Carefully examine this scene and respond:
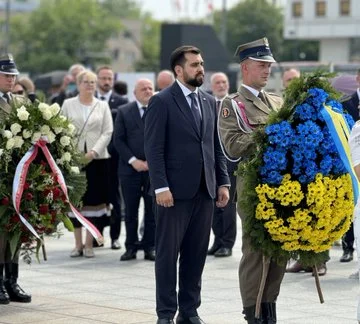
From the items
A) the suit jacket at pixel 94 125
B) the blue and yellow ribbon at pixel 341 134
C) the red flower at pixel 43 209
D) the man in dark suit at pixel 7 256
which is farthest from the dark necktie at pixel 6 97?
the blue and yellow ribbon at pixel 341 134

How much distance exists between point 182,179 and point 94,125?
502 centimetres

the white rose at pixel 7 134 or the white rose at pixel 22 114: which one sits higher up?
the white rose at pixel 22 114

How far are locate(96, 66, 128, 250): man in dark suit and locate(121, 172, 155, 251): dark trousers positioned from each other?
27.5 inches

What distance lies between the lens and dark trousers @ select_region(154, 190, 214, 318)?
939cm

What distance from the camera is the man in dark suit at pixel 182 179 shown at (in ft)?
30.7

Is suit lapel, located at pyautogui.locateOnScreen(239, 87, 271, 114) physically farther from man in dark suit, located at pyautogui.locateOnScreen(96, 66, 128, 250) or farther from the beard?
man in dark suit, located at pyautogui.locateOnScreen(96, 66, 128, 250)

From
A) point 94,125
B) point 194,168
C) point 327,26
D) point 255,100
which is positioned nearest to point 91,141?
point 94,125

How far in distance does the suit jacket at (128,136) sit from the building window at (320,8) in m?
80.7

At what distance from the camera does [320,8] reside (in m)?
93.8

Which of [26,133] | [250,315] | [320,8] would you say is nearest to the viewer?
[250,315]

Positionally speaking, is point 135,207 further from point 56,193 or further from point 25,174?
point 25,174

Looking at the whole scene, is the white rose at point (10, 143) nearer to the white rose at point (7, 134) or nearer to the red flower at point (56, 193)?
the white rose at point (7, 134)

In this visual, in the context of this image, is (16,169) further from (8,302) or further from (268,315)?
(268,315)

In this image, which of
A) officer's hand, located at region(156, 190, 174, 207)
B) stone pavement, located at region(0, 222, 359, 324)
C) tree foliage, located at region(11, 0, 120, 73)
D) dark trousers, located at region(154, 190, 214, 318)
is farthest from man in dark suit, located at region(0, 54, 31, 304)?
tree foliage, located at region(11, 0, 120, 73)
